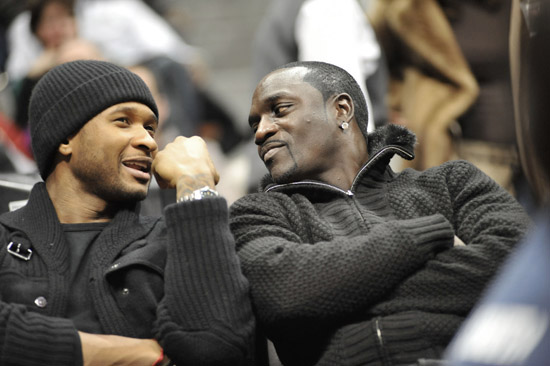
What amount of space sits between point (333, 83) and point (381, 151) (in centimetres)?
33

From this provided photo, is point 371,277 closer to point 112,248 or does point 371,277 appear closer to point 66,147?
point 112,248

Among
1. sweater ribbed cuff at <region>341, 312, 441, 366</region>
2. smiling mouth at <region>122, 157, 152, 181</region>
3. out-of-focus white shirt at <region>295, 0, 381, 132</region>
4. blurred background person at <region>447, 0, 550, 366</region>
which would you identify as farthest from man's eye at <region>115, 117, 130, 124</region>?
blurred background person at <region>447, 0, 550, 366</region>

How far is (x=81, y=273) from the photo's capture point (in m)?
3.33

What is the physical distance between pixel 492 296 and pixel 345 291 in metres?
1.07

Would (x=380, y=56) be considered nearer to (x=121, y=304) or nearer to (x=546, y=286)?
(x=121, y=304)

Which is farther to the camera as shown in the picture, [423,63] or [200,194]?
[423,63]

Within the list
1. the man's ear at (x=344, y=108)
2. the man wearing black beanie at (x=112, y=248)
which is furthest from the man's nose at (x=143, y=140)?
the man's ear at (x=344, y=108)

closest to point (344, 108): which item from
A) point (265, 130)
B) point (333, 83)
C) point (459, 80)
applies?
point (333, 83)

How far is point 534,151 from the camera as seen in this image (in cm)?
257

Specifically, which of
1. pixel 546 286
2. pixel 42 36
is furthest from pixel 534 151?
pixel 42 36

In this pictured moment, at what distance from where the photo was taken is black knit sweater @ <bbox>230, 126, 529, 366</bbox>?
9.75 feet

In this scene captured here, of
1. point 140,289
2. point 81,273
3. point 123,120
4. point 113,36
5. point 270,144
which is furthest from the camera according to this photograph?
point 113,36

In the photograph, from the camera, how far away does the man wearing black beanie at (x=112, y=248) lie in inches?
118

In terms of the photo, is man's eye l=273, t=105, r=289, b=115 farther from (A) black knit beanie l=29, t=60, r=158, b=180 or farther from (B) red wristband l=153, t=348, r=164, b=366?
(B) red wristband l=153, t=348, r=164, b=366
